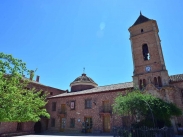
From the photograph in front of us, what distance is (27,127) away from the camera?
23.2 meters

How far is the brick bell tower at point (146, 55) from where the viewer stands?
1805 cm

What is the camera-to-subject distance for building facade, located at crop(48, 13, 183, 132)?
1725 cm

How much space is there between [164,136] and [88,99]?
14277 mm

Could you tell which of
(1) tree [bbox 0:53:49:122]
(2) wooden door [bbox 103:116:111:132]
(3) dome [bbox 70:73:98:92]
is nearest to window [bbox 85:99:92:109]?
(2) wooden door [bbox 103:116:111:132]

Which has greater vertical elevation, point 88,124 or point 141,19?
point 141,19

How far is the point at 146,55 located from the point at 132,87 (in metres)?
4.81

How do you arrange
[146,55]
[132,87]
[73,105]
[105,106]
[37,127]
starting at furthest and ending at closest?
[37,127], [73,105], [105,106], [146,55], [132,87]

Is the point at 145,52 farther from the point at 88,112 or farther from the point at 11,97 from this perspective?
the point at 11,97

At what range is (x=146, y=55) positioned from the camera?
66.3 feet

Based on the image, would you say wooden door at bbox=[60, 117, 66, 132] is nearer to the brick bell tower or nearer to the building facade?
the building facade

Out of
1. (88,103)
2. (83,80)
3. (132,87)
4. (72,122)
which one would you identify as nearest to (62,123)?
(72,122)

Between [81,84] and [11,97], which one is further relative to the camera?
[81,84]

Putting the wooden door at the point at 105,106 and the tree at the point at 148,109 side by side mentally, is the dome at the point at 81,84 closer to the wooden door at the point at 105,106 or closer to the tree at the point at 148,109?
the wooden door at the point at 105,106

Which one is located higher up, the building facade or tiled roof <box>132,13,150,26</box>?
tiled roof <box>132,13,150,26</box>
